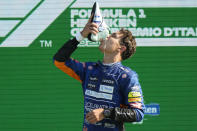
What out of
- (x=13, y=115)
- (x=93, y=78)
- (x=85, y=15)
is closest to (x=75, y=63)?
(x=93, y=78)

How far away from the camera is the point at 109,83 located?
2.61m

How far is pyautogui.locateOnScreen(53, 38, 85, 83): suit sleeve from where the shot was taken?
8.56 ft

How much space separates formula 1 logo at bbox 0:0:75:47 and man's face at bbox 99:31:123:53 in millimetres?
3500

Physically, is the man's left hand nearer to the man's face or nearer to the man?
the man

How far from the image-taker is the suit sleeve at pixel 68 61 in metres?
2.61

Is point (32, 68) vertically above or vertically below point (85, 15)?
below

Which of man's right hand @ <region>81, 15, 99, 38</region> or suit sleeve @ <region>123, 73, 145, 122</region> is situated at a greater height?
man's right hand @ <region>81, 15, 99, 38</region>

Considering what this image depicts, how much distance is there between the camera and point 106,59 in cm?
274

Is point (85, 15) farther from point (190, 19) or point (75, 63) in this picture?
point (75, 63)

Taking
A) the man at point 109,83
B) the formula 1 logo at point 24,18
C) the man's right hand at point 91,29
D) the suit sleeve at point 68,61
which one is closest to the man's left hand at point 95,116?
→ the man at point 109,83

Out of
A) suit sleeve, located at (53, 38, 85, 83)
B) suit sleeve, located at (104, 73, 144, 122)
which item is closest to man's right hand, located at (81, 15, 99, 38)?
suit sleeve, located at (53, 38, 85, 83)

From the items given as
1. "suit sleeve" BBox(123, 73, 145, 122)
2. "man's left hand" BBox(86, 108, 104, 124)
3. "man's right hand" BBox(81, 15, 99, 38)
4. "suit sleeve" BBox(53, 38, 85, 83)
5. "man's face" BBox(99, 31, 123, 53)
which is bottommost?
"man's left hand" BBox(86, 108, 104, 124)

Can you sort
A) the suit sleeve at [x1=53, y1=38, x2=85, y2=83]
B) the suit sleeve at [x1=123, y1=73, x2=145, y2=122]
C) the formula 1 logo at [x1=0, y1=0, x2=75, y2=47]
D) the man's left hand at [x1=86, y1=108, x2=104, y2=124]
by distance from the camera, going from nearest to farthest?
the man's left hand at [x1=86, y1=108, x2=104, y2=124] < the suit sleeve at [x1=123, y1=73, x2=145, y2=122] < the suit sleeve at [x1=53, y1=38, x2=85, y2=83] < the formula 1 logo at [x1=0, y1=0, x2=75, y2=47]

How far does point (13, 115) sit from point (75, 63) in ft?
12.3
